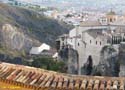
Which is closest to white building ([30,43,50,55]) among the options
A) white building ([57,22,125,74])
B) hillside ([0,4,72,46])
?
hillside ([0,4,72,46])

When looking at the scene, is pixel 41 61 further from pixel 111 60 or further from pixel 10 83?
pixel 10 83

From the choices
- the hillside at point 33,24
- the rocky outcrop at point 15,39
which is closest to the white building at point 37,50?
the rocky outcrop at point 15,39

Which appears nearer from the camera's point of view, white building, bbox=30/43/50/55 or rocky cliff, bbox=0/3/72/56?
white building, bbox=30/43/50/55

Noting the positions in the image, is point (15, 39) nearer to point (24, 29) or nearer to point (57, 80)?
point (24, 29)

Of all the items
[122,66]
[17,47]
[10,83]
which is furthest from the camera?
[17,47]

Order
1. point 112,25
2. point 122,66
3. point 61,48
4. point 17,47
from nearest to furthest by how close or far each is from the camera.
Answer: point 122,66, point 61,48, point 112,25, point 17,47

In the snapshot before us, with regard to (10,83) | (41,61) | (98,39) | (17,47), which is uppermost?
(10,83)

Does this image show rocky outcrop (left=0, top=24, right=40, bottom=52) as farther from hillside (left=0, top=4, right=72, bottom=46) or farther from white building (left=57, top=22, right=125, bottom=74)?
white building (left=57, top=22, right=125, bottom=74)

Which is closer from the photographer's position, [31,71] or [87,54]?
[31,71]

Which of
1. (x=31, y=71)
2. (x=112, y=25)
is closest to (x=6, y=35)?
(x=112, y=25)
